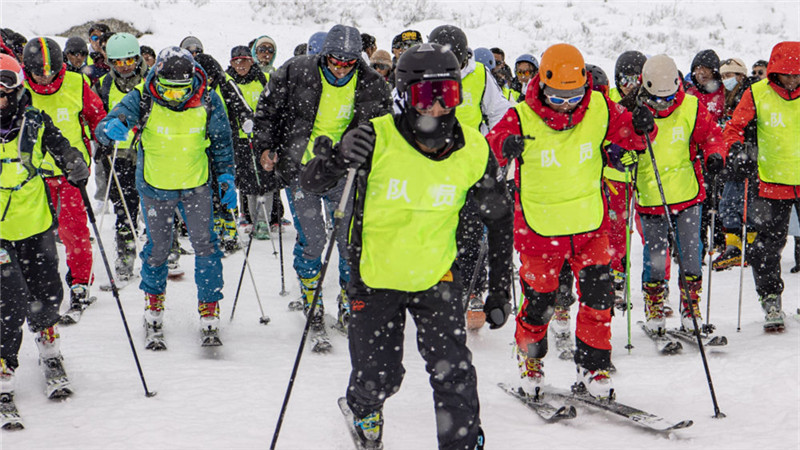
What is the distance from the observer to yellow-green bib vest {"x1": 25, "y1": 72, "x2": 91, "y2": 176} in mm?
6668

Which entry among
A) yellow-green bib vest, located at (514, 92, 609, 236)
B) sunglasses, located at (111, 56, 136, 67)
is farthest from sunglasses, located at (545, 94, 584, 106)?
sunglasses, located at (111, 56, 136, 67)

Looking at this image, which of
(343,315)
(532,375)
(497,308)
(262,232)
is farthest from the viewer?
(262,232)

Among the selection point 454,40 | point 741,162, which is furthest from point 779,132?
point 454,40

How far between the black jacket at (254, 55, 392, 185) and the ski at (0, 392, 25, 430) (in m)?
2.52

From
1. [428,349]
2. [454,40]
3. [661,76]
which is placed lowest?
[428,349]

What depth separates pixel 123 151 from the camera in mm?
7793

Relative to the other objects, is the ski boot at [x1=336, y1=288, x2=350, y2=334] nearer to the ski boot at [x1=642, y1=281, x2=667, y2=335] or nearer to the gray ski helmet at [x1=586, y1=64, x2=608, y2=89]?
the ski boot at [x1=642, y1=281, x2=667, y2=335]

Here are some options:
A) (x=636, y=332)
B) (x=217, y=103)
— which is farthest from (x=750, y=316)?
(x=217, y=103)

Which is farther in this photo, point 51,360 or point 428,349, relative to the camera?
point 51,360

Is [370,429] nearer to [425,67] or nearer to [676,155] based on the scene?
[425,67]

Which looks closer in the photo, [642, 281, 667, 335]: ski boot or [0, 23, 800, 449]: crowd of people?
[0, 23, 800, 449]: crowd of people

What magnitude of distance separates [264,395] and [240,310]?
7.45 ft

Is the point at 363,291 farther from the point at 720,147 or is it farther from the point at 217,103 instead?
the point at 720,147

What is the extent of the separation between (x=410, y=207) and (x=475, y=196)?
1.26 ft
